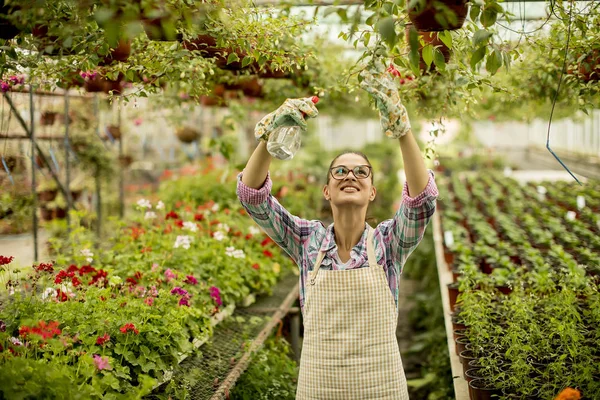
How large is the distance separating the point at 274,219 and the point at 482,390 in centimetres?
98

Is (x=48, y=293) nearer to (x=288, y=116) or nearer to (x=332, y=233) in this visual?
(x=332, y=233)

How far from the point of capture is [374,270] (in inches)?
75.2

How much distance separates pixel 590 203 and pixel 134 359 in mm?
4852

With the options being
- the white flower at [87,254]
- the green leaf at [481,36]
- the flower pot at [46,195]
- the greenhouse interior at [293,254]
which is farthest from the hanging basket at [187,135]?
the green leaf at [481,36]

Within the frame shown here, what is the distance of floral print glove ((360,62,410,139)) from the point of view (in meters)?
1.66

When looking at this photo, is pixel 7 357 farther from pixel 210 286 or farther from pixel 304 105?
pixel 210 286

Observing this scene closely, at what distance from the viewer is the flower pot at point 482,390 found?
2.23 m

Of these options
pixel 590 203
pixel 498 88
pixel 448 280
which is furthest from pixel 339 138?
pixel 498 88

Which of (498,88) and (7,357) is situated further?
(498,88)

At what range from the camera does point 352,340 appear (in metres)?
1.86

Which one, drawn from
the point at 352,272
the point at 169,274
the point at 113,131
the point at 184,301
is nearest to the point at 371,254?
the point at 352,272

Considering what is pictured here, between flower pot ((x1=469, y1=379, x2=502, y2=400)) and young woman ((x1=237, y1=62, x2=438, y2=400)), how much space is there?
455 mm

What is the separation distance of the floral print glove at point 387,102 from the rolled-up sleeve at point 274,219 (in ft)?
1.49

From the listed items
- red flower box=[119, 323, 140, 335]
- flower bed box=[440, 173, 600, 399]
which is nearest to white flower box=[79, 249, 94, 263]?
red flower box=[119, 323, 140, 335]
